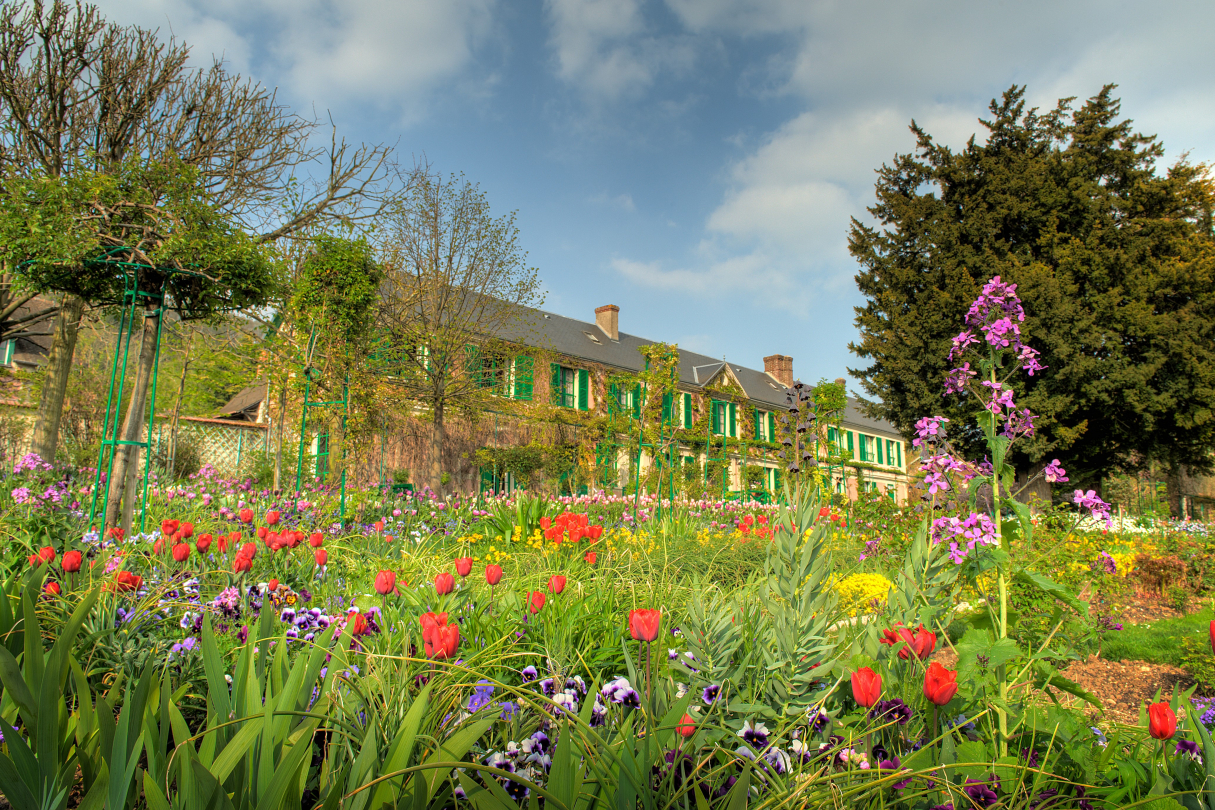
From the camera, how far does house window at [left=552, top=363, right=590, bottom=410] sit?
62.3ft

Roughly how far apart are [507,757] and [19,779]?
89 cm

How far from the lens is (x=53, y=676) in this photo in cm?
122

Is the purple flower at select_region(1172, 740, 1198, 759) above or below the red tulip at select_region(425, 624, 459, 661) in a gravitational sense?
below

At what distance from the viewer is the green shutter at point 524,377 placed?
14812 millimetres

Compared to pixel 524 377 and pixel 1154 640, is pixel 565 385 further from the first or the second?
pixel 1154 640

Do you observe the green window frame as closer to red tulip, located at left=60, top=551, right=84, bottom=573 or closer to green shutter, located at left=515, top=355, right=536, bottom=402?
green shutter, located at left=515, top=355, right=536, bottom=402

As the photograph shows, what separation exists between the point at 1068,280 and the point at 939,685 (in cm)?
1571

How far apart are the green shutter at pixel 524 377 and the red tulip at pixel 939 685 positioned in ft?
43.7

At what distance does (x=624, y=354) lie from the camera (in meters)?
23.0

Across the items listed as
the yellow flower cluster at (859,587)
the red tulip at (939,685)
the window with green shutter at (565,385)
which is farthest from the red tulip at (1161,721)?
the window with green shutter at (565,385)

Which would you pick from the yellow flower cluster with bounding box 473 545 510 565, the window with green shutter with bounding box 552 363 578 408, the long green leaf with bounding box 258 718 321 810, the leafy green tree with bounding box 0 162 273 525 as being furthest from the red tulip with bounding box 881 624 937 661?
the window with green shutter with bounding box 552 363 578 408

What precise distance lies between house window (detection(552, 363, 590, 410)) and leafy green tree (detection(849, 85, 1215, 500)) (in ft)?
27.2

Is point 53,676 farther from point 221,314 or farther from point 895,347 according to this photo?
point 895,347

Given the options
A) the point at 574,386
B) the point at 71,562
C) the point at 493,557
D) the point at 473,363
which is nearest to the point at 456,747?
the point at 71,562
